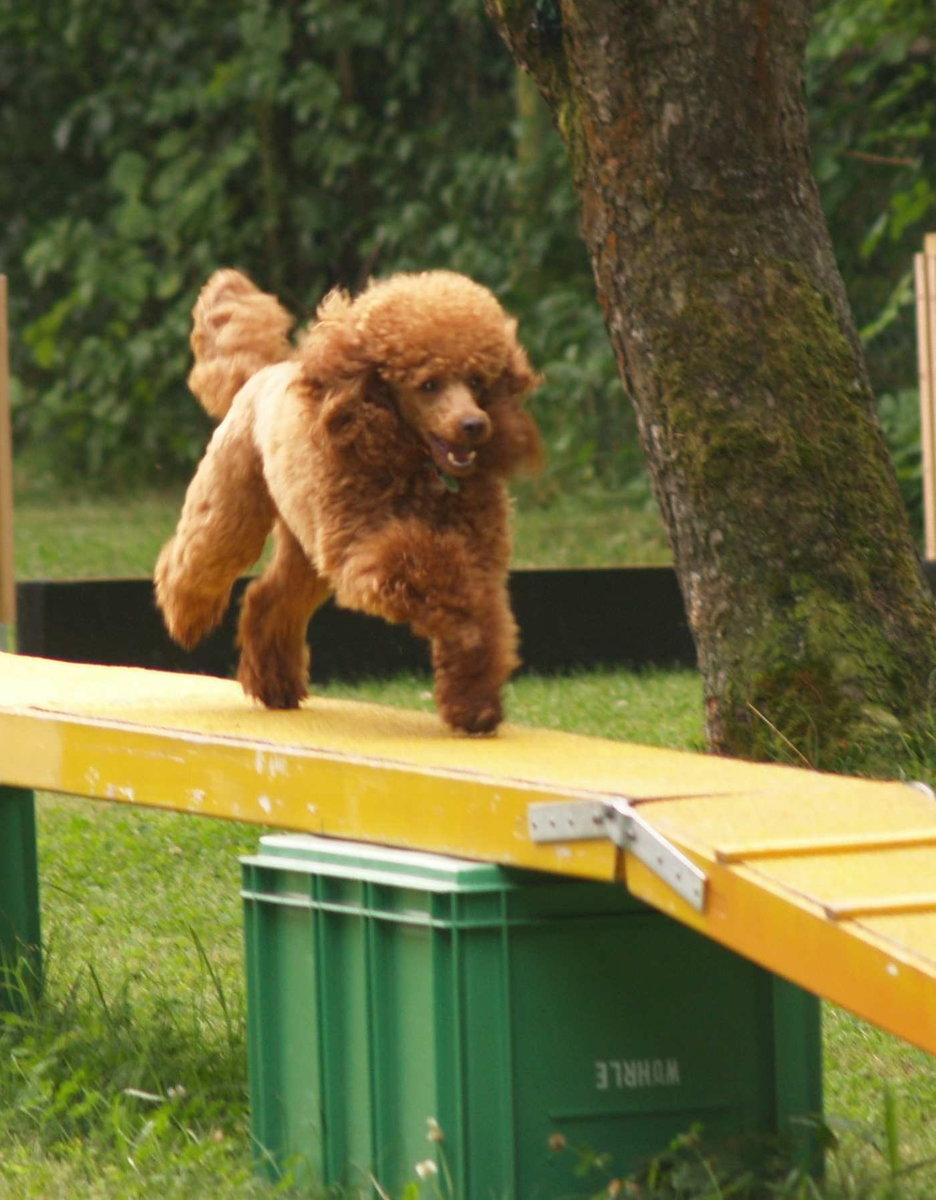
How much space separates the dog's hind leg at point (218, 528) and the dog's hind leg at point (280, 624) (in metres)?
0.06

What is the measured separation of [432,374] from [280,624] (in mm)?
757

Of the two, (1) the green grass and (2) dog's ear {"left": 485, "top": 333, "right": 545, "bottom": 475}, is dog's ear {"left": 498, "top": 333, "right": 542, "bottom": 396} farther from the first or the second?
(1) the green grass

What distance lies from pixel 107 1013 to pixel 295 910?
0.87 m

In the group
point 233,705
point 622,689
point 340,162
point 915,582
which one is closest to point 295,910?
point 233,705

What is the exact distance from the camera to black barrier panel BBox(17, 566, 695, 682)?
7285 millimetres

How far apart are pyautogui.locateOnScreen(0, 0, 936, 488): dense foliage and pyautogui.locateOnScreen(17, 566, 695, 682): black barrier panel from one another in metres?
3.38

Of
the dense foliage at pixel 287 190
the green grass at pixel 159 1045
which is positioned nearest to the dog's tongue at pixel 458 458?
the green grass at pixel 159 1045

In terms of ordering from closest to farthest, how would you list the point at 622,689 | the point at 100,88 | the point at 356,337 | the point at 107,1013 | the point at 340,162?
1. the point at 356,337
2. the point at 107,1013
3. the point at 622,689
4. the point at 340,162
5. the point at 100,88

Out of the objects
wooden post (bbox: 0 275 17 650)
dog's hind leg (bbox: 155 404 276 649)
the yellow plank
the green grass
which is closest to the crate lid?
the yellow plank

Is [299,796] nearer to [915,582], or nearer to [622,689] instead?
[915,582]

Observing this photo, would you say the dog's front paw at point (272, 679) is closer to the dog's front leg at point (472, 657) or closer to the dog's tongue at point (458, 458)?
the dog's front leg at point (472, 657)

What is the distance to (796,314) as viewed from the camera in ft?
14.9

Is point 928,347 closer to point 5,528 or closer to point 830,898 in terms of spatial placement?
point 5,528

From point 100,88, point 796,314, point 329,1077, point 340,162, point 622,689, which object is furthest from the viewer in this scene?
point 100,88
